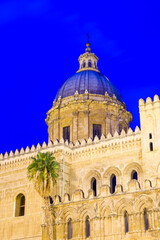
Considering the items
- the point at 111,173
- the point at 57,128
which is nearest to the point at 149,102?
the point at 111,173

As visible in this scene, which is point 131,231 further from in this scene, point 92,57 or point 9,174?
point 92,57

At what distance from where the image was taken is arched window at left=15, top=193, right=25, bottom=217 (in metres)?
43.4

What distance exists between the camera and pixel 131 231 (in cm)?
3300

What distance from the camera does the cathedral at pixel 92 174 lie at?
34000 mm

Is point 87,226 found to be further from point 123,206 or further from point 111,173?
point 111,173

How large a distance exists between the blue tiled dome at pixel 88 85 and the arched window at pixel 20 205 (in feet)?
52.0

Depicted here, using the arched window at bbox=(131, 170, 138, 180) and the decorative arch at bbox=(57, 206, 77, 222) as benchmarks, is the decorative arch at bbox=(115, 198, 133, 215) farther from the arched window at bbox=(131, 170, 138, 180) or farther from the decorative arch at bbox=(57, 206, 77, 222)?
the arched window at bbox=(131, 170, 138, 180)

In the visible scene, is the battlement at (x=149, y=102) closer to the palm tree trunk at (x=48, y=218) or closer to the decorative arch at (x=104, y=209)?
the decorative arch at (x=104, y=209)

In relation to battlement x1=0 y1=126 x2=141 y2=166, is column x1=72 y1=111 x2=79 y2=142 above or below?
above

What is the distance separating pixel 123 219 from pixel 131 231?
1356 mm

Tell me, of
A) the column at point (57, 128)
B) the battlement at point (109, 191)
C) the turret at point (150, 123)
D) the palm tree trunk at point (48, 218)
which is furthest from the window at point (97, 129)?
the palm tree trunk at point (48, 218)

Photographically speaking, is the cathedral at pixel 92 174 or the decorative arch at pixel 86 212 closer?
the cathedral at pixel 92 174

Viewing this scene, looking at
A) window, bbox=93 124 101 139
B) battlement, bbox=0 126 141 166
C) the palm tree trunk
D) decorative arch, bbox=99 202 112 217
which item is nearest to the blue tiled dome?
window, bbox=93 124 101 139

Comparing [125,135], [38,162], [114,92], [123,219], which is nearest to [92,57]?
[114,92]
